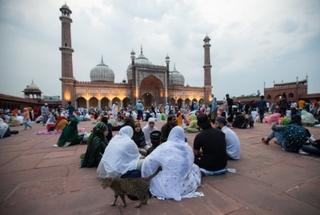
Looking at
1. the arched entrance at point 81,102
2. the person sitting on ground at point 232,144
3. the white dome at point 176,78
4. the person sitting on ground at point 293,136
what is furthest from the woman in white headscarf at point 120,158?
the white dome at point 176,78

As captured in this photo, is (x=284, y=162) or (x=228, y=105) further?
(x=228, y=105)

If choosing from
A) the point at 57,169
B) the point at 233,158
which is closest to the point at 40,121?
the point at 57,169

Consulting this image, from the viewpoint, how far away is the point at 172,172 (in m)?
1.96

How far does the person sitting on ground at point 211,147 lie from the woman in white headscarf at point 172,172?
1.35ft

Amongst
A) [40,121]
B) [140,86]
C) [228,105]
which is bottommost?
[40,121]

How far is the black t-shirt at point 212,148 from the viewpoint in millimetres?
2385

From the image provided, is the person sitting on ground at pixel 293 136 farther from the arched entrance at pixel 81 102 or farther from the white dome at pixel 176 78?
the white dome at pixel 176 78

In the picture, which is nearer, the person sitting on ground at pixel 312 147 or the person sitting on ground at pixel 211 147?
the person sitting on ground at pixel 211 147

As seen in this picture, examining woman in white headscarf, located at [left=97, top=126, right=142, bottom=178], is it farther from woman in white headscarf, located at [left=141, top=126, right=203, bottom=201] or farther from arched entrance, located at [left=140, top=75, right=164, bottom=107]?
arched entrance, located at [left=140, top=75, right=164, bottom=107]

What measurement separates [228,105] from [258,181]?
6244 millimetres

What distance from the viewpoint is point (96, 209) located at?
5.81 ft

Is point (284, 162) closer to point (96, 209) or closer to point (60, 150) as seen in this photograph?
point (96, 209)

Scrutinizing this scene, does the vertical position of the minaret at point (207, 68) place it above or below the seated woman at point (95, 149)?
above

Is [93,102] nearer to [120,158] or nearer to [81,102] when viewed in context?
[81,102]
